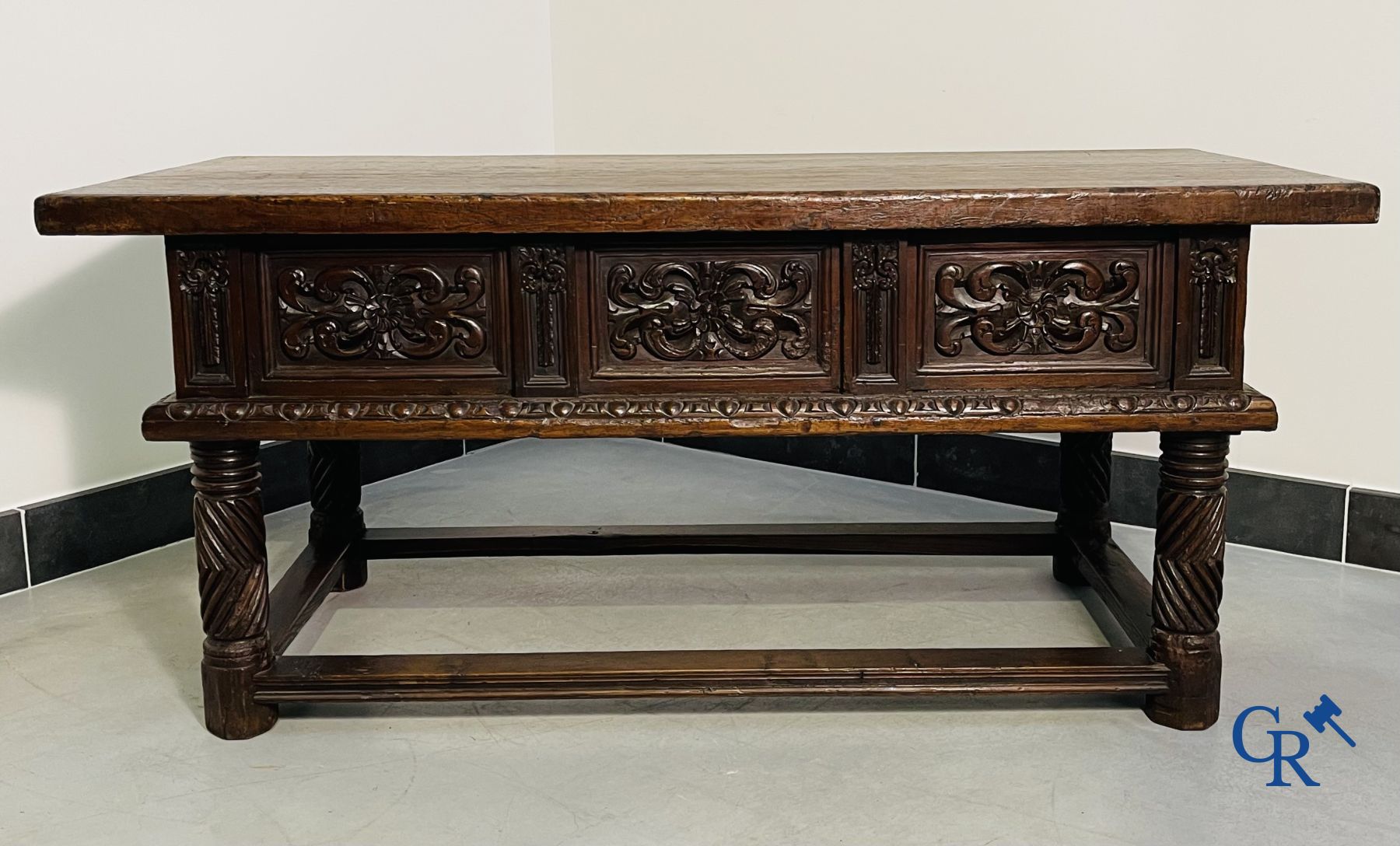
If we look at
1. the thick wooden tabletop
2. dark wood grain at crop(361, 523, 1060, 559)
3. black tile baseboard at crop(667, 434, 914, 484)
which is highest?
the thick wooden tabletop

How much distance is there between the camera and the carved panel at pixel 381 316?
2.18 meters

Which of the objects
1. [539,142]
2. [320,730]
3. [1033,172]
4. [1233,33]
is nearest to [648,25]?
[539,142]

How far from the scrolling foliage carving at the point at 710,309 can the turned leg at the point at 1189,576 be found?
2.05ft

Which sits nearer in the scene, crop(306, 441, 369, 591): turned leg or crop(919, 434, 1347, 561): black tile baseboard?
crop(306, 441, 369, 591): turned leg

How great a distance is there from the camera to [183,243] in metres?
2.14

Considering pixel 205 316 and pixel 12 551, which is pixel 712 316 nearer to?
pixel 205 316

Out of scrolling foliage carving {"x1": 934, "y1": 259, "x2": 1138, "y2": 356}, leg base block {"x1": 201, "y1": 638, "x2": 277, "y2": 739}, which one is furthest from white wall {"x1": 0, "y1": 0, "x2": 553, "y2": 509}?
scrolling foliage carving {"x1": 934, "y1": 259, "x2": 1138, "y2": 356}

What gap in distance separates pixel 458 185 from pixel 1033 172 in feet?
3.04

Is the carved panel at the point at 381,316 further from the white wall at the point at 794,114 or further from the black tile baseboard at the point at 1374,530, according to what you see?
the black tile baseboard at the point at 1374,530

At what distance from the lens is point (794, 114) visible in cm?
384

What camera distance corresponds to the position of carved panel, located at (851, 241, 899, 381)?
2.15 metres

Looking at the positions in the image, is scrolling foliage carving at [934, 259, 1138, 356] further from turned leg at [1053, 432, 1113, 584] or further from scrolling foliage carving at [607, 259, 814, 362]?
turned leg at [1053, 432, 1113, 584]

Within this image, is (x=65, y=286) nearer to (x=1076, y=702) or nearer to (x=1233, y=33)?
(x=1076, y=702)

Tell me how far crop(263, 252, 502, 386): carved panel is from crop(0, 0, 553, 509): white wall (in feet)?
3.85
